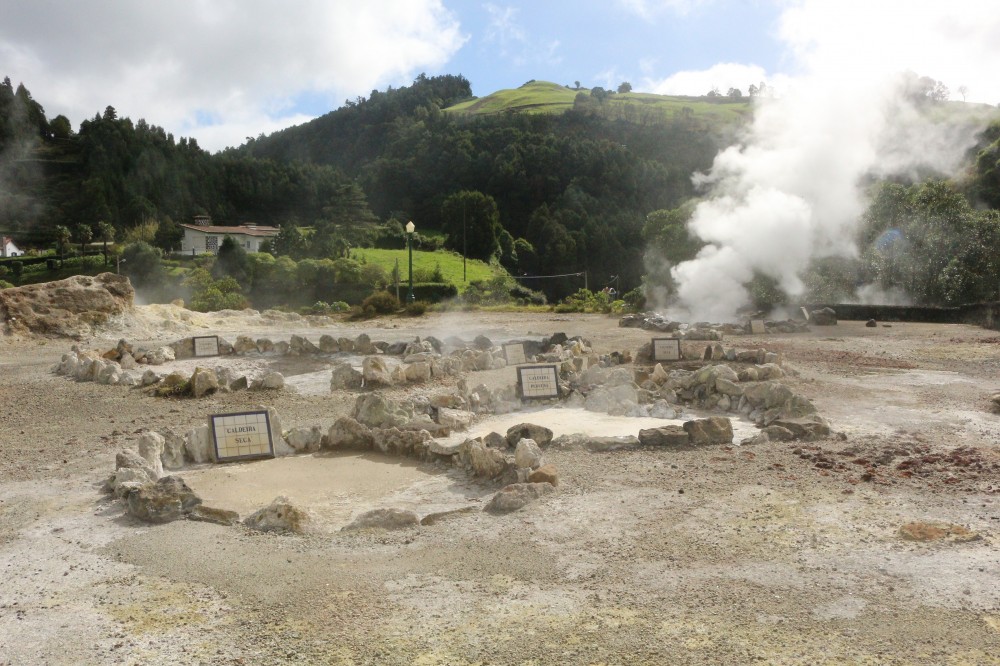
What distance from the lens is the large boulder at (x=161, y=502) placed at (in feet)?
19.3

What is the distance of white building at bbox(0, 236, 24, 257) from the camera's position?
191 ft

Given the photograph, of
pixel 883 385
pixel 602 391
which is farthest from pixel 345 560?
pixel 883 385

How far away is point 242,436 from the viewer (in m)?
7.78

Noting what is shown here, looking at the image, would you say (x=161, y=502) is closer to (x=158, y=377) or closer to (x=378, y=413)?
(x=378, y=413)

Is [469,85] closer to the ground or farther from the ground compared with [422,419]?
farther from the ground

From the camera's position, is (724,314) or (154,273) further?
(154,273)

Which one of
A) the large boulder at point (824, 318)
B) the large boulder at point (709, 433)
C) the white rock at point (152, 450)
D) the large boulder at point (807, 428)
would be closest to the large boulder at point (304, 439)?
the white rock at point (152, 450)

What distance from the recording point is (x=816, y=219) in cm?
2819

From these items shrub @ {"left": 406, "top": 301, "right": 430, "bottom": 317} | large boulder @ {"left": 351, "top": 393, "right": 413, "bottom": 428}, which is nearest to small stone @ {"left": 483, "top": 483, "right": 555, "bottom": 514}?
large boulder @ {"left": 351, "top": 393, "right": 413, "bottom": 428}

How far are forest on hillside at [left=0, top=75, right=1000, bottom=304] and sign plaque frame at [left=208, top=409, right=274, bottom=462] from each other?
32780mm

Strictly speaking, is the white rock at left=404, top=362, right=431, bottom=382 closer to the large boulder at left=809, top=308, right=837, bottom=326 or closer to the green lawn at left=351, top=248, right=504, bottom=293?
the large boulder at left=809, top=308, right=837, bottom=326

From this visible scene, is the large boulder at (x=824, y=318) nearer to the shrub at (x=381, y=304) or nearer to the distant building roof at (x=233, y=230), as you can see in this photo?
the shrub at (x=381, y=304)

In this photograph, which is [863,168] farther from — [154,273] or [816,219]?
[154,273]

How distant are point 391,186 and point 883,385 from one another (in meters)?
76.3
